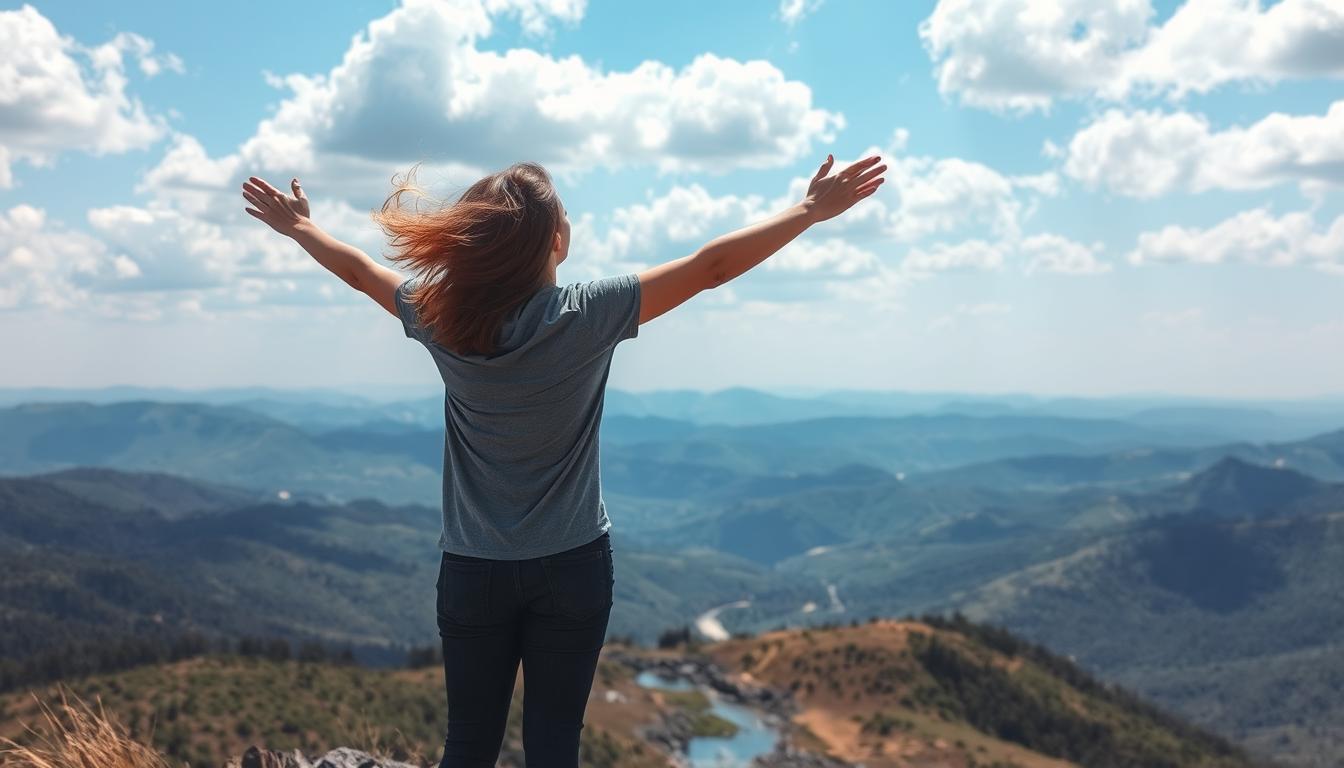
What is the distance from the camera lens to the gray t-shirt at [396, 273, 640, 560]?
11.8ft

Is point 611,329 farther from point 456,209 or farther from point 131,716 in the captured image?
point 131,716

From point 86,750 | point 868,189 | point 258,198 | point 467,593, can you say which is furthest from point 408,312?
point 86,750

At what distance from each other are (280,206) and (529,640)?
2.65 meters

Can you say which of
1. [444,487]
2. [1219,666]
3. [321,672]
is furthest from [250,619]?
[444,487]

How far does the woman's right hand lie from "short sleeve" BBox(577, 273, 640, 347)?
894mm

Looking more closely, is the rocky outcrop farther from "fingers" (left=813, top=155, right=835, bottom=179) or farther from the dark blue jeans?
"fingers" (left=813, top=155, right=835, bottom=179)

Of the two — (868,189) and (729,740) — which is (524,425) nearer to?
(868,189)

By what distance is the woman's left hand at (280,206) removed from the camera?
5105 mm

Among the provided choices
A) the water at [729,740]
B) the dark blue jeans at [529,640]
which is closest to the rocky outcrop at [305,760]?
the dark blue jeans at [529,640]

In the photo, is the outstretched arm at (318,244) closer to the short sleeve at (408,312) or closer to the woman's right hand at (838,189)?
the short sleeve at (408,312)

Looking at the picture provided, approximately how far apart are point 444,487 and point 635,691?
4788 cm

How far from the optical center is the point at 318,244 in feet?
15.8

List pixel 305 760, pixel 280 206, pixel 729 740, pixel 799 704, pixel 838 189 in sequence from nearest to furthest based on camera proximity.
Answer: pixel 838 189
pixel 280 206
pixel 305 760
pixel 729 740
pixel 799 704

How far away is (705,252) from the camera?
3721mm
